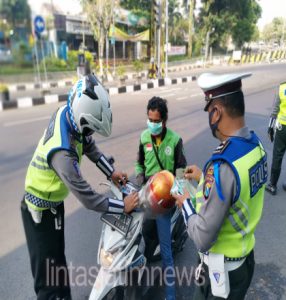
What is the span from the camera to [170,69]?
26703mm

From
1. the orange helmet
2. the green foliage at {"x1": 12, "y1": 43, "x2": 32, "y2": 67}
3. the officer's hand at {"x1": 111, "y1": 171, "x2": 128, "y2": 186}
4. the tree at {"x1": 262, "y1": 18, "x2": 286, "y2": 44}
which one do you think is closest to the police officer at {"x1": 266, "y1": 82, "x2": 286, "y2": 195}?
the officer's hand at {"x1": 111, "y1": 171, "x2": 128, "y2": 186}

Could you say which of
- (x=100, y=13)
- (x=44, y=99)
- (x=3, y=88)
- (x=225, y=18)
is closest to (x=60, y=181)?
(x=44, y=99)

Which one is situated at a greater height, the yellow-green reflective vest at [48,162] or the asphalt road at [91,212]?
the yellow-green reflective vest at [48,162]

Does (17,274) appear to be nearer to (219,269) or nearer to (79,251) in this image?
(79,251)

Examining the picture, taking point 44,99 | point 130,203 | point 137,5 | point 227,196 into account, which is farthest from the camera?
point 137,5

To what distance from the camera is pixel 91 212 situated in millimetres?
3723

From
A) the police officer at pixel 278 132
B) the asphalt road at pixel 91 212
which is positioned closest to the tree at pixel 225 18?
the asphalt road at pixel 91 212

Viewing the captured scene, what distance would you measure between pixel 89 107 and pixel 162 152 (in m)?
1.04

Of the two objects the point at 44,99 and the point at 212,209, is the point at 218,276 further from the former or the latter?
the point at 44,99

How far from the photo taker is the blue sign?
10.6 meters

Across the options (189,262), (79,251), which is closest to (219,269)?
(189,262)

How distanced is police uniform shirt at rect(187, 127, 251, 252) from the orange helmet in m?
0.26

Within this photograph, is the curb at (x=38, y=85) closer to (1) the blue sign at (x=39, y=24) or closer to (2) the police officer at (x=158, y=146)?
(1) the blue sign at (x=39, y=24)

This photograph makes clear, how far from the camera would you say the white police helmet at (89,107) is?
169 centimetres
